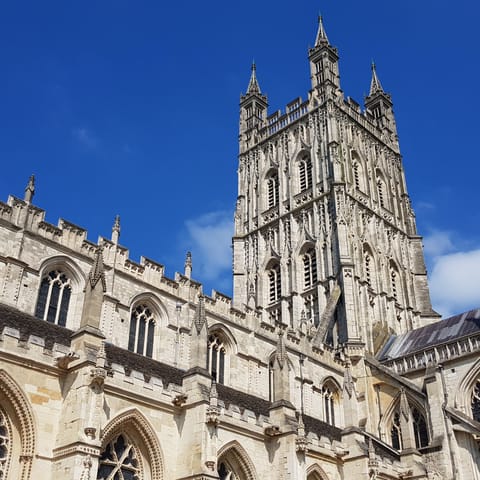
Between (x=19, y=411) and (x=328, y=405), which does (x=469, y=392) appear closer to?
(x=328, y=405)

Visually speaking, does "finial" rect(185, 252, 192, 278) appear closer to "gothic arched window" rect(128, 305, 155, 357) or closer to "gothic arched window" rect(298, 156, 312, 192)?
"gothic arched window" rect(128, 305, 155, 357)

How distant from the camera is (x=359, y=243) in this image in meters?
40.0

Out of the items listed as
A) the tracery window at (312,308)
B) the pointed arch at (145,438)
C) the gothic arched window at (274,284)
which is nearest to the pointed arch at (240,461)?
the pointed arch at (145,438)

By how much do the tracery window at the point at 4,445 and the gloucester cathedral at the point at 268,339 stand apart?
2 centimetres

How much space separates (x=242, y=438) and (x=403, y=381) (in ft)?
44.8

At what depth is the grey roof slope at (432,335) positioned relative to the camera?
33938mm

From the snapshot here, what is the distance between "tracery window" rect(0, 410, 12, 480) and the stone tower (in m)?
21.4

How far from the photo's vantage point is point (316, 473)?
74.4 ft

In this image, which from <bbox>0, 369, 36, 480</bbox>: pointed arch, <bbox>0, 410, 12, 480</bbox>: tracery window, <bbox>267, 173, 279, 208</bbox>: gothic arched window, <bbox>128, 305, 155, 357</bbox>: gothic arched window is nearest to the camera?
<bbox>0, 410, 12, 480</bbox>: tracery window

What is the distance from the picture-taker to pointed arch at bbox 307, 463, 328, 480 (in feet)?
73.0

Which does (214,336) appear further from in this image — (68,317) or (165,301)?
(68,317)

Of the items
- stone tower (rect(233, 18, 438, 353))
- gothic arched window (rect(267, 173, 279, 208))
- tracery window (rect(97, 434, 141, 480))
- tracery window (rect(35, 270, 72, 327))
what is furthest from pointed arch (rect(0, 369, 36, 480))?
gothic arched window (rect(267, 173, 279, 208))

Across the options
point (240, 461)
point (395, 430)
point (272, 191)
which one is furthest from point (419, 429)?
point (272, 191)

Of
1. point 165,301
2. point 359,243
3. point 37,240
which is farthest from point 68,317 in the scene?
point 359,243
